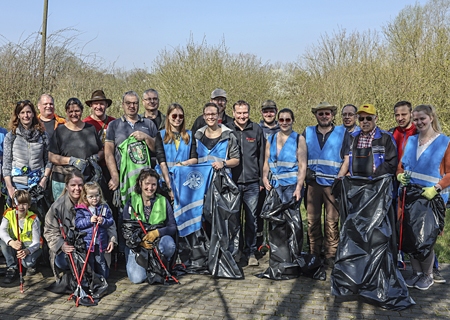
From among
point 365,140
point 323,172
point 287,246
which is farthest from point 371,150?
point 287,246

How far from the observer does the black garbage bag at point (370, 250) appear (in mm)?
4199

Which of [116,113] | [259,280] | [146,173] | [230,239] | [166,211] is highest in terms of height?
[116,113]

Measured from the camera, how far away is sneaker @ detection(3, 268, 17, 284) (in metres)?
4.76

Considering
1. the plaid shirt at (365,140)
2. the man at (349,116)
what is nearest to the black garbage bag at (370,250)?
the plaid shirt at (365,140)

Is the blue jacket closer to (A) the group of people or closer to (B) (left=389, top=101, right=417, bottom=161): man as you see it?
(A) the group of people

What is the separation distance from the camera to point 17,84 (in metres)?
10.3

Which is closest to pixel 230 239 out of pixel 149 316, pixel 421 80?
pixel 149 316

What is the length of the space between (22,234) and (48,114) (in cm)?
155

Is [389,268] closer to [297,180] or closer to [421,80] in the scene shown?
[297,180]

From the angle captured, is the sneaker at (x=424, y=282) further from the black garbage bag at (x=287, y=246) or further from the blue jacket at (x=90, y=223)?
the blue jacket at (x=90, y=223)

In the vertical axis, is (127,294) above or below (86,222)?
below

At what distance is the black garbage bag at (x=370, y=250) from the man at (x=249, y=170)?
139cm

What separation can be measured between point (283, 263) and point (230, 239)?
2.21 ft

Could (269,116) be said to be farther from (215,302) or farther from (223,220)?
(215,302)
